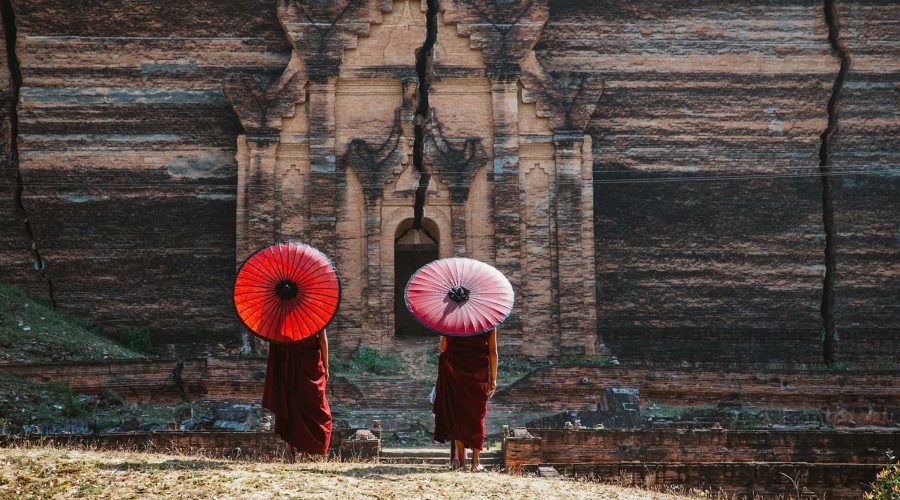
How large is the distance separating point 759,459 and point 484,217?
9.25 m

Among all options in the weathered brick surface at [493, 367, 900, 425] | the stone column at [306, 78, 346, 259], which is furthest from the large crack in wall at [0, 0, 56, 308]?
the weathered brick surface at [493, 367, 900, 425]

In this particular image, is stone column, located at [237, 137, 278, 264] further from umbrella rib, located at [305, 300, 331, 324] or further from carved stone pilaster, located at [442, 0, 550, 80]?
umbrella rib, located at [305, 300, 331, 324]

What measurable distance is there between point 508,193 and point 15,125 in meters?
10.8

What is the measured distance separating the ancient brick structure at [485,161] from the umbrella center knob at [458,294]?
1184 centimetres

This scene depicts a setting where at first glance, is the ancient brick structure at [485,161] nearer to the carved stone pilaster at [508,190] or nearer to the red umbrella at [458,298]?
the carved stone pilaster at [508,190]

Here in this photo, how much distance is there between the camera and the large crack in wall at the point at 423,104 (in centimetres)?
2308

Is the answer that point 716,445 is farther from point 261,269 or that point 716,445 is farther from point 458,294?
point 261,269

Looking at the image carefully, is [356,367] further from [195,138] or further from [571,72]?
[571,72]

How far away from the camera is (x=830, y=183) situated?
24531mm

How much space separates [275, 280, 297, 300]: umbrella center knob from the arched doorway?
1303cm

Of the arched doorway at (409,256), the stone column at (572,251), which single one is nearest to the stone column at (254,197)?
the arched doorway at (409,256)

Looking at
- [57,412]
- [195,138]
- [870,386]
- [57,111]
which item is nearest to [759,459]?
[870,386]

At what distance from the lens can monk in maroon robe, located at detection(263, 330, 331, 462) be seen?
10742 millimetres

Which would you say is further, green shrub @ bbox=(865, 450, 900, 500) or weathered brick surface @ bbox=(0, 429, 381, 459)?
weathered brick surface @ bbox=(0, 429, 381, 459)
